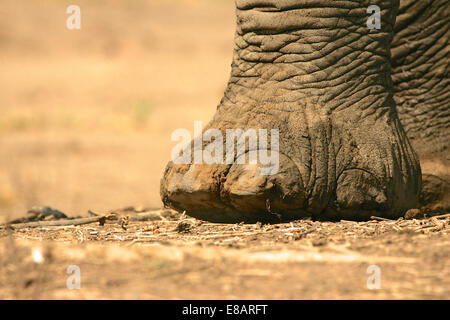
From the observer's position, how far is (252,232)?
2.75 meters

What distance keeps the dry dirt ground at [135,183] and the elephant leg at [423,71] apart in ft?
3.25

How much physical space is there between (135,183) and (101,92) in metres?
4.76

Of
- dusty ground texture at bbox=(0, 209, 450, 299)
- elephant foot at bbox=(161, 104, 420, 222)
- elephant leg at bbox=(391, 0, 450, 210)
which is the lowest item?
dusty ground texture at bbox=(0, 209, 450, 299)

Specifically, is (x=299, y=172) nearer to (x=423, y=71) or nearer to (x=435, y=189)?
(x=435, y=189)

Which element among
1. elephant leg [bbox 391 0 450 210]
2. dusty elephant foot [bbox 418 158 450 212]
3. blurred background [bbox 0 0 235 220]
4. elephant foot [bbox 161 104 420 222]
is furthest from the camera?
blurred background [bbox 0 0 235 220]

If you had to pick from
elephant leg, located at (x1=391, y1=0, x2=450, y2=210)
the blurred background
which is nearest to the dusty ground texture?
elephant leg, located at (x1=391, y1=0, x2=450, y2=210)

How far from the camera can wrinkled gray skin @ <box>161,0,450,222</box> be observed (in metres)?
2.82

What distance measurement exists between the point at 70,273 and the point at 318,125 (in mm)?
1130

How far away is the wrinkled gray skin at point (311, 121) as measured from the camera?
2.82m

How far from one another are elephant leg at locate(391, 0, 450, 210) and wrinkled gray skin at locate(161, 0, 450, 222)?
2.49ft

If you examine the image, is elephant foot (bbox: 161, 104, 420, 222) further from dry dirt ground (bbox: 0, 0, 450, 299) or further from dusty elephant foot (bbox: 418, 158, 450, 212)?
dusty elephant foot (bbox: 418, 158, 450, 212)

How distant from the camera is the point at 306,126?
114 inches

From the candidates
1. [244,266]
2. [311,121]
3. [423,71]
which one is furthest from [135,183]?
[244,266]

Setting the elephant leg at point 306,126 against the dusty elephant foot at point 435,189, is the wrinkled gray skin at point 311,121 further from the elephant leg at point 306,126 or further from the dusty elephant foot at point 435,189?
the dusty elephant foot at point 435,189
